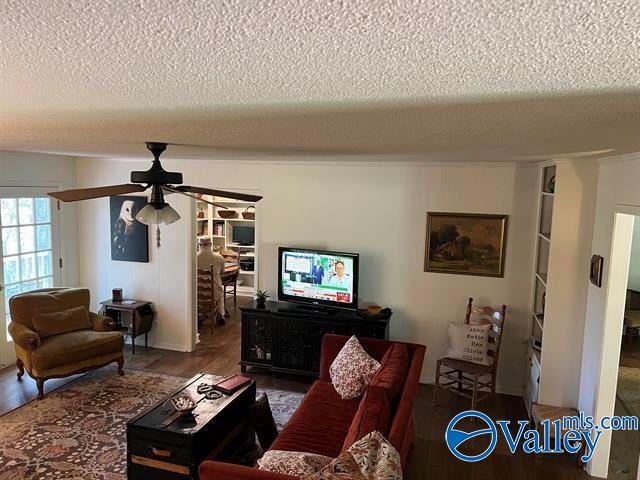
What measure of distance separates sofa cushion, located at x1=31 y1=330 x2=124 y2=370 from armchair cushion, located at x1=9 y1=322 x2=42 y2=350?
71mm

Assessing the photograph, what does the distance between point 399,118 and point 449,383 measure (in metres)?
3.91

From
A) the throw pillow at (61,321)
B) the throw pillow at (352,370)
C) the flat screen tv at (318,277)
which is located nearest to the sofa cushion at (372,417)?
the throw pillow at (352,370)

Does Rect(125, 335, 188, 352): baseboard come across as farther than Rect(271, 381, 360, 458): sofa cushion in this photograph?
Yes

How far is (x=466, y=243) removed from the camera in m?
4.95

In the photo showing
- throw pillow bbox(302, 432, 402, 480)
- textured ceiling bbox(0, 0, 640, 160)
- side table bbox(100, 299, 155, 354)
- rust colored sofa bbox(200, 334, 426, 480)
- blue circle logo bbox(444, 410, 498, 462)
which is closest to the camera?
textured ceiling bbox(0, 0, 640, 160)

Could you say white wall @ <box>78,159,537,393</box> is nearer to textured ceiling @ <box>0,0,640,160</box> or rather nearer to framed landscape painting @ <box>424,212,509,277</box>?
framed landscape painting @ <box>424,212,509,277</box>

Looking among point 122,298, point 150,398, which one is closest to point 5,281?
point 122,298

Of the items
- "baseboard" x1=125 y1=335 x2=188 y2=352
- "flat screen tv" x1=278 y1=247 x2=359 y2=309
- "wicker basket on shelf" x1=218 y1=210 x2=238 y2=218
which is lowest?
"baseboard" x1=125 y1=335 x2=188 y2=352

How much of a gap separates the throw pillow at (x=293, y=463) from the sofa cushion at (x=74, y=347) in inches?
111

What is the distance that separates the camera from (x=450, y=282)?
5047mm

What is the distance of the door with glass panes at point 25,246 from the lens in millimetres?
5336

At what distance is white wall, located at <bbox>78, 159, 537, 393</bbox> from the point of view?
4.85 metres

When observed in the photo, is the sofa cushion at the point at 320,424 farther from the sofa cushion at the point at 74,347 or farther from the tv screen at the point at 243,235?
the tv screen at the point at 243,235

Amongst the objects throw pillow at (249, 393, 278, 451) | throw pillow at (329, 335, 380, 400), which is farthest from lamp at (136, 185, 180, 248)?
throw pillow at (329, 335, 380, 400)
